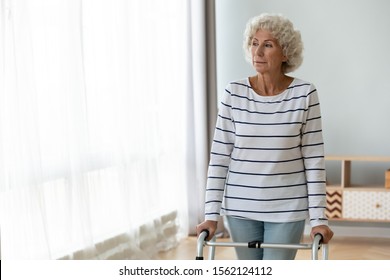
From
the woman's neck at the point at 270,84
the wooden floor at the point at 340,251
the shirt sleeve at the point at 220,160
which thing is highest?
the woman's neck at the point at 270,84

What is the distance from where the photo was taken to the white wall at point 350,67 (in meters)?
5.46

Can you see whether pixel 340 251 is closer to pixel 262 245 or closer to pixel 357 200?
pixel 357 200

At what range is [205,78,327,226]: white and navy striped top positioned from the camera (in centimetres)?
242

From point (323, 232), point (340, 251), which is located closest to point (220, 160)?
point (323, 232)

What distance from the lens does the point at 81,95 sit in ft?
13.1

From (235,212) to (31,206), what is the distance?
1.48 metres

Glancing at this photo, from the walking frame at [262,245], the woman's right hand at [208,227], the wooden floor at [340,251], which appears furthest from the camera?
the wooden floor at [340,251]

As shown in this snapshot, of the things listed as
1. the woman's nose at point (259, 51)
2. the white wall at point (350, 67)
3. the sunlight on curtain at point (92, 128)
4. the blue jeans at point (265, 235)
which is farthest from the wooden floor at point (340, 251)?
the woman's nose at point (259, 51)

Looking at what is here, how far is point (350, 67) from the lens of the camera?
5535 mm

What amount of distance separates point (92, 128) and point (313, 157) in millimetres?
2006

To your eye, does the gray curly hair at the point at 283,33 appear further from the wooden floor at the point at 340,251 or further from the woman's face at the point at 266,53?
the wooden floor at the point at 340,251
